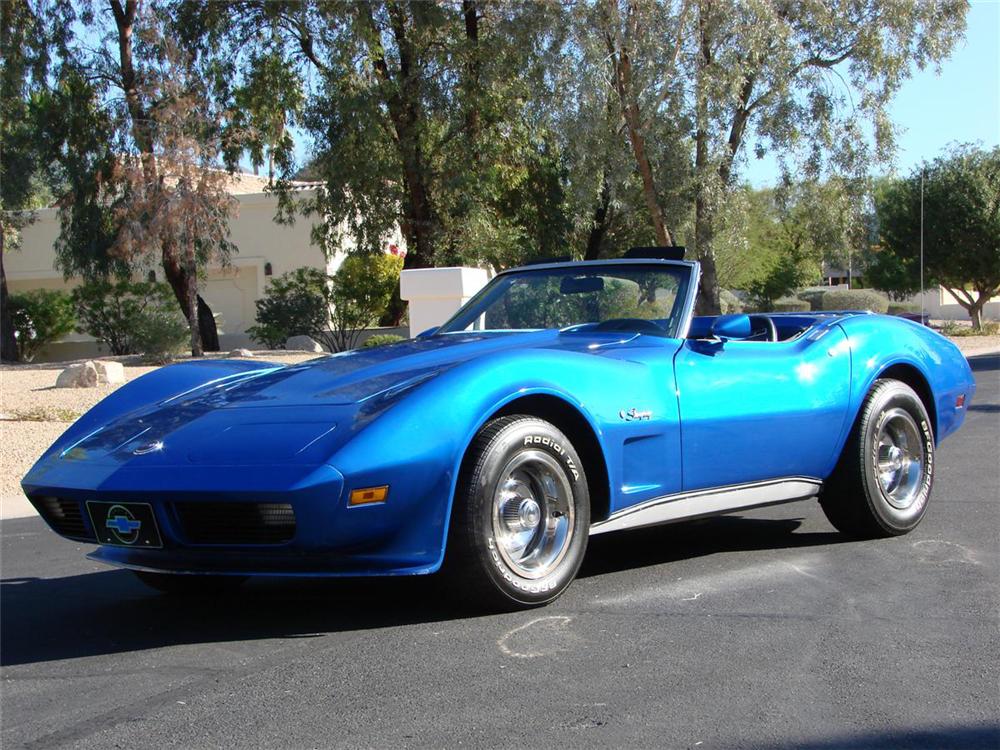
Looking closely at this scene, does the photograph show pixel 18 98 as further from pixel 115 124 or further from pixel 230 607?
pixel 230 607


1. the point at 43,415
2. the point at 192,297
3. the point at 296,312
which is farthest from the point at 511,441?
the point at 296,312

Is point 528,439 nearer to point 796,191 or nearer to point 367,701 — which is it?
point 367,701

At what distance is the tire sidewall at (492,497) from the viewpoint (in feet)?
13.2

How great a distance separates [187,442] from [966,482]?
17.3 ft

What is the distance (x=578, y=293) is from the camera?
5.71m

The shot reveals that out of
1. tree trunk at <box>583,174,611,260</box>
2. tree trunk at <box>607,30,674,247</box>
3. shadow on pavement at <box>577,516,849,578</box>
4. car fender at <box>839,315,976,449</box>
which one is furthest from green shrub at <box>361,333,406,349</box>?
tree trunk at <box>583,174,611,260</box>

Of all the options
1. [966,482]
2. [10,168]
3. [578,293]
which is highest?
[10,168]

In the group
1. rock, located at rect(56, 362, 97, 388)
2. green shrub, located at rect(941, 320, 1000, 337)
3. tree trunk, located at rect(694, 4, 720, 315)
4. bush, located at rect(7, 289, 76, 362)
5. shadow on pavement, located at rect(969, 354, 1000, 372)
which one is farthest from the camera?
green shrub, located at rect(941, 320, 1000, 337)

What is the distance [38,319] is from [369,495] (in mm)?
26365

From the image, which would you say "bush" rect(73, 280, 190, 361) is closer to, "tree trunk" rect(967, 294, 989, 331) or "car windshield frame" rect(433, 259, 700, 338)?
"car windshield frame" rect(433, 259, 700, 338)

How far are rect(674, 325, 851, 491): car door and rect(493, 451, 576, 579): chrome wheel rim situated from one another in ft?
2.37

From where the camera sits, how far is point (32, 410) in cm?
1305

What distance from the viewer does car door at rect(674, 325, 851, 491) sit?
4.92 meters

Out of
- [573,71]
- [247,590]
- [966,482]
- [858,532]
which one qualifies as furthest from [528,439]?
[573,71]
